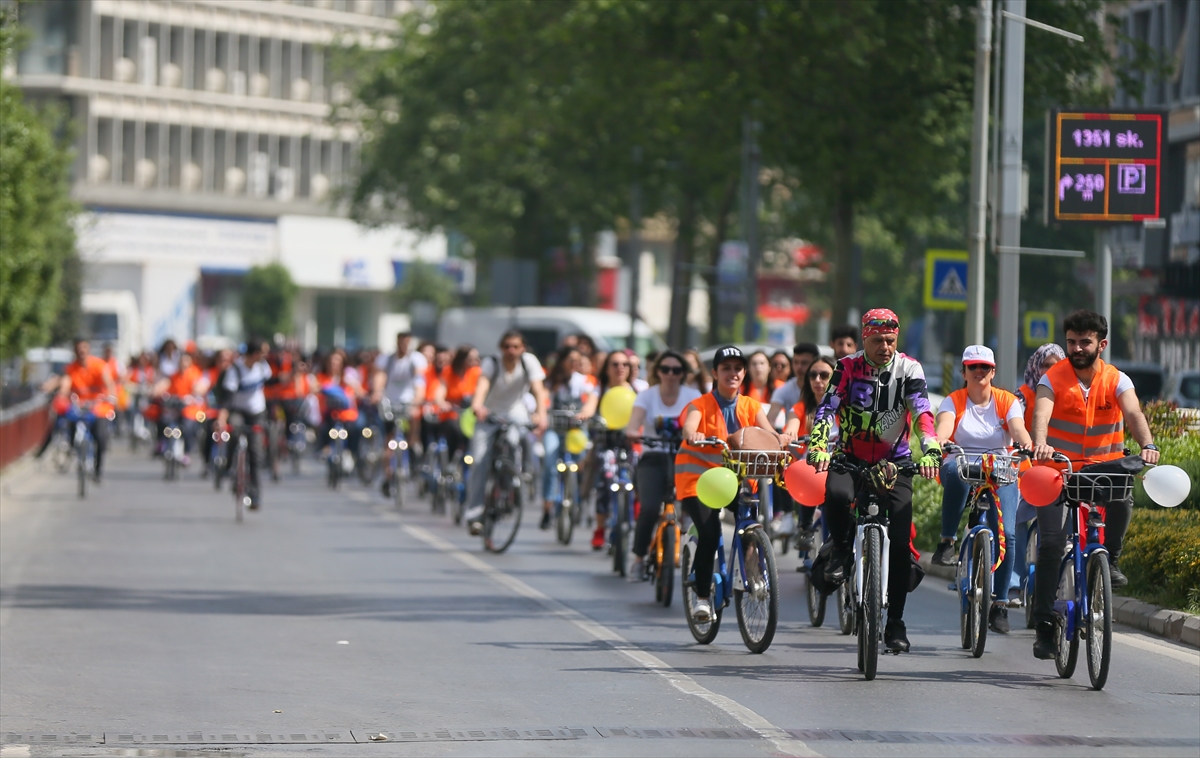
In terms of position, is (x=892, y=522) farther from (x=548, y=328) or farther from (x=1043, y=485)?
(x=548, y=328)

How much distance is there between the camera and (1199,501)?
14.9 metres

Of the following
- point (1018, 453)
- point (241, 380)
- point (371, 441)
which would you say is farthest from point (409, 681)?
point (371, 441)

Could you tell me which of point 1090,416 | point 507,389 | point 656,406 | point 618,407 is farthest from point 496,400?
point 1090,416

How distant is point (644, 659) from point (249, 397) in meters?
11.8

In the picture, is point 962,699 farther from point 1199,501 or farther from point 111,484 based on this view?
point 111,484

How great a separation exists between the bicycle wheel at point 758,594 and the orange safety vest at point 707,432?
0.66m

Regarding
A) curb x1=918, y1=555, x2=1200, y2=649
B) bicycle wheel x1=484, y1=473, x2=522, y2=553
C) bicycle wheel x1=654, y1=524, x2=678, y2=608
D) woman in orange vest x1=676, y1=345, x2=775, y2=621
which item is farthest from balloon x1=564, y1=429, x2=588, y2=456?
woman in orange vest x1=676, y1=345, x2=775, y2=621

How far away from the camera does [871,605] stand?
10.2m

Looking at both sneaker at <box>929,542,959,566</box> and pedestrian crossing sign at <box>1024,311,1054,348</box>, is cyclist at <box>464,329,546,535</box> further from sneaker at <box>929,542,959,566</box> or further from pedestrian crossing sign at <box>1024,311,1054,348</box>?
pedestrian crossing sign at <box>1024,311,1054,348</box>

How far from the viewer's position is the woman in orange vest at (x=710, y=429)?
12.0 m

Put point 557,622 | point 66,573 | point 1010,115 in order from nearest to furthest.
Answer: point 557,622
point 66,573
point 1010,115

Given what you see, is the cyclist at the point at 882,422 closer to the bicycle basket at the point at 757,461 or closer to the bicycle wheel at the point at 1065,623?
the bicycle wheel at the point at 1065,623

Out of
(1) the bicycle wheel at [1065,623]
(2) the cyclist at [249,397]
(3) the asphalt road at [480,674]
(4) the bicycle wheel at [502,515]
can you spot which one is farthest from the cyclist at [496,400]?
(1) the bicycle wheel at [1065,623]

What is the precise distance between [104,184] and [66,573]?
60.1 metres
